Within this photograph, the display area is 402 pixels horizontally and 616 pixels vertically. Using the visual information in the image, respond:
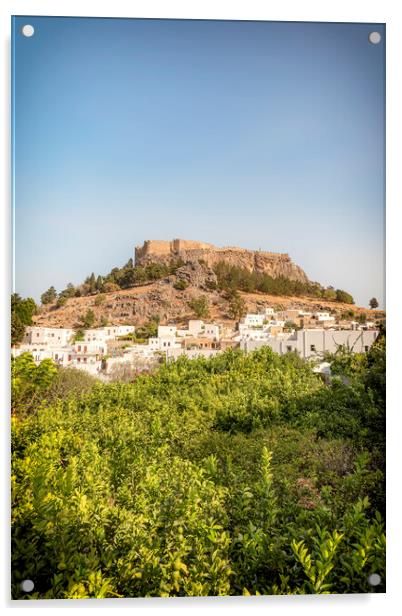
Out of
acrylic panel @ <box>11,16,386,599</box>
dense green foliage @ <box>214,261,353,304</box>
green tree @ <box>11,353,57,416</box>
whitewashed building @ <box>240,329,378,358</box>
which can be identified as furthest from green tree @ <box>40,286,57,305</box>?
whitewashed building @ <box>240,329,378,358</box>

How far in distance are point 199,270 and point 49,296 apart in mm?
766

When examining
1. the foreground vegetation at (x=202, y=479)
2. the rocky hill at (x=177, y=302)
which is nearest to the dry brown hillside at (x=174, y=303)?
the rocky hill at (x=177, y=302)

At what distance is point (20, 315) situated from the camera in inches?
110

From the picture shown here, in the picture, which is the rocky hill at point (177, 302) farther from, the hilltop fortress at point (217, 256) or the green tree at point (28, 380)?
the green tree at point (28, 380)

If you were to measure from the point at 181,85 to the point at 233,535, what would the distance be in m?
2.29

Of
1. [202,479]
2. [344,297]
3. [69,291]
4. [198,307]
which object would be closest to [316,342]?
[344,297]

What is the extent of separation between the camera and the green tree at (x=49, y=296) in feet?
9.15

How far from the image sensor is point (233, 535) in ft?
9.00

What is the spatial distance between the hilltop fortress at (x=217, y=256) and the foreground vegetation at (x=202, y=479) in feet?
1.47

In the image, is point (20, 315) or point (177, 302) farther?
point (177, 302)

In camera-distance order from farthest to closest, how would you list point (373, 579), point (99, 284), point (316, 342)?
point (316, 342) → point (99, 284) → point (373, 579)

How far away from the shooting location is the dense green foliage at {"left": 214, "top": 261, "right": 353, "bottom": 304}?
2893 millimetres

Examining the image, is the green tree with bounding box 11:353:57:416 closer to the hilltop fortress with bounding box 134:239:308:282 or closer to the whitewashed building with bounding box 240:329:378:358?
the hilltop fortress with bounding box 134:239:308:282

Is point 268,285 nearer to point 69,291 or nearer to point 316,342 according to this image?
point 316,342
